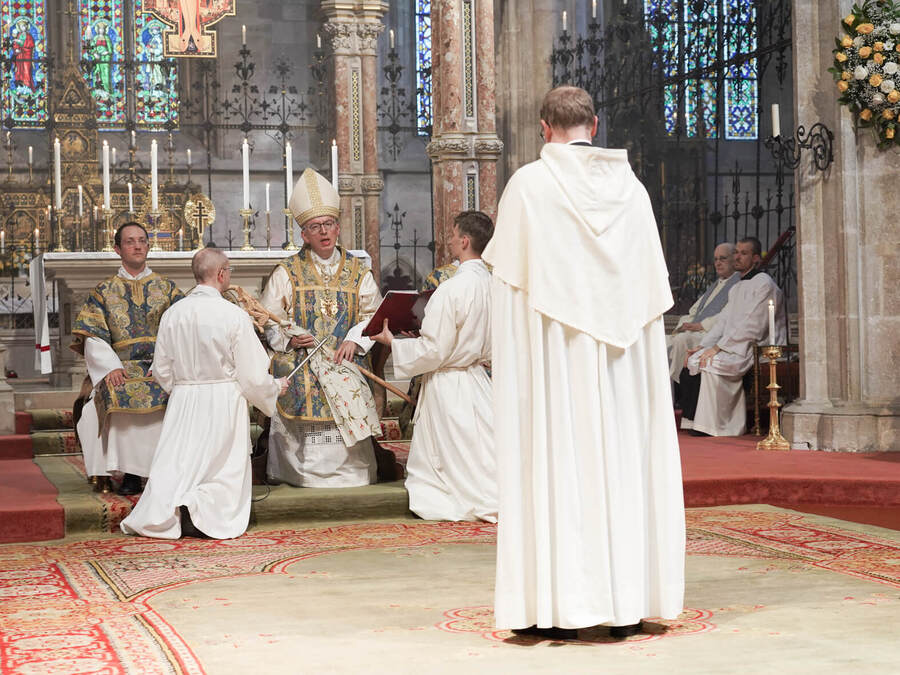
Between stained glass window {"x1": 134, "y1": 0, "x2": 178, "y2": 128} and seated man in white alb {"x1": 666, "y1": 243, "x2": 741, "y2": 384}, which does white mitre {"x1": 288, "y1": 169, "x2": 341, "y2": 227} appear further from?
stained glass window {"x1": 134, "y1": 0, "x2": 178, "y2": 128}

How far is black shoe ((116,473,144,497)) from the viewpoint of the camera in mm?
7387

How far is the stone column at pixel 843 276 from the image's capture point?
28.5 ft

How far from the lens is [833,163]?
8852 millimetres

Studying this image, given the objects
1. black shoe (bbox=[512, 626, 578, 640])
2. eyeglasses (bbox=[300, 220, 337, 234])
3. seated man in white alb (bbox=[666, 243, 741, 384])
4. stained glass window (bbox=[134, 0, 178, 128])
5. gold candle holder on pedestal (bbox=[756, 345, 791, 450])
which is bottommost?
black shoe (bbox=[512, 626, 578, 640])

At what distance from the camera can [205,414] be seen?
648 centimetres

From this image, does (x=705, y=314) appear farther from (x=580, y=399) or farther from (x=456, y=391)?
(x=580, y=399)

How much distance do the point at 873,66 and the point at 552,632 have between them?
5620mm

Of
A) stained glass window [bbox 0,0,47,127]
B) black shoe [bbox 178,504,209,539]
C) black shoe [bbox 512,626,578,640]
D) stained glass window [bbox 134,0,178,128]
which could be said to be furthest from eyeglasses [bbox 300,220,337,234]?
stained glass window [bbox 134,0,178,128]

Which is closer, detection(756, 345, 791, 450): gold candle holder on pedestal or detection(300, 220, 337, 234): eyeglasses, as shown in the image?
detection(300, 220, 337, 234): eyeglasses

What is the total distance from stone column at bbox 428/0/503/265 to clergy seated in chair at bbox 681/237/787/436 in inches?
87.7

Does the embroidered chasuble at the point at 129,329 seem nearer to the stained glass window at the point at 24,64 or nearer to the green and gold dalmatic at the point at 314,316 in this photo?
the green and gold dalmatic at the point at 314,316

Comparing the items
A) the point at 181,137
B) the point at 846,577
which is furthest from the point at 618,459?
the point at 181,137

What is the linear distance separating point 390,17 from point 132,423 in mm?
13362

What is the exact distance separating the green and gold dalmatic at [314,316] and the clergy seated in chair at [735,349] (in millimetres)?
3608
